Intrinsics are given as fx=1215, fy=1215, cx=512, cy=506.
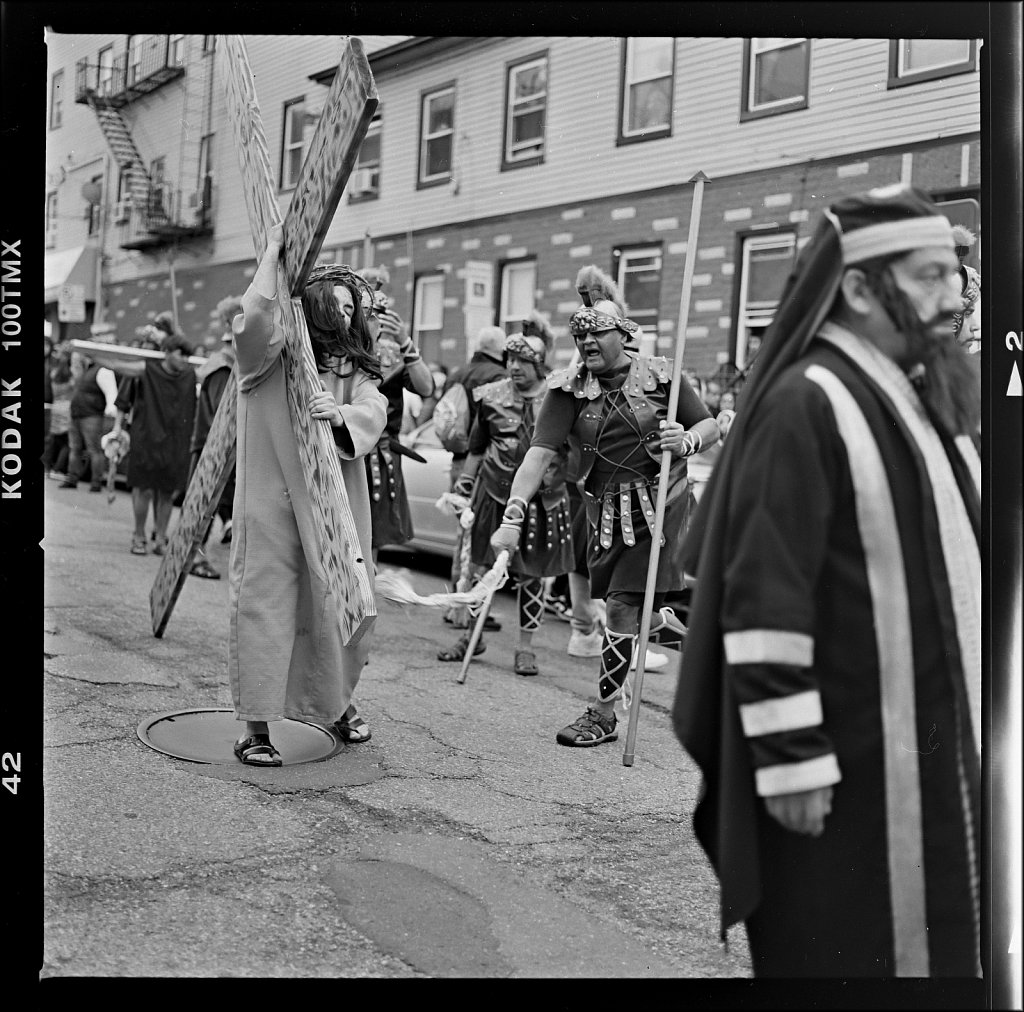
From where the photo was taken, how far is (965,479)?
8.70 feet

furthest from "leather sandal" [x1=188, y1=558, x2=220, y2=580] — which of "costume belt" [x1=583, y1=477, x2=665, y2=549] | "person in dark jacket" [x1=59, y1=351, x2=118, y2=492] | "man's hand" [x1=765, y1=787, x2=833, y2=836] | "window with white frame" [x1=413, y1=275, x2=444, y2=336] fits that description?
"man's hand" [x1=765, y1=787, x2=833, y2=836]

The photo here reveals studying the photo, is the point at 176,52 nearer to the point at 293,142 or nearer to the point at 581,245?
the point at 293,142

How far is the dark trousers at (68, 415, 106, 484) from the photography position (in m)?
8.79

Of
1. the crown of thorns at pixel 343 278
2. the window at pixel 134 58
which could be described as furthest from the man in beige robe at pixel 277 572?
the window at pixel 134 58

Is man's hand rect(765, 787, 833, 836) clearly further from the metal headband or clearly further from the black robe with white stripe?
the metal headband

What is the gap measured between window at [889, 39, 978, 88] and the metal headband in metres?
2.42

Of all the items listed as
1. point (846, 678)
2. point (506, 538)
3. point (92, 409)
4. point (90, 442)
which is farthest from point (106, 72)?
point (92, 409)

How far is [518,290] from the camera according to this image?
16.5 feet

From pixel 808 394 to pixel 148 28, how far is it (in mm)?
2109

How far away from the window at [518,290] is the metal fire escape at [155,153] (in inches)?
46.2

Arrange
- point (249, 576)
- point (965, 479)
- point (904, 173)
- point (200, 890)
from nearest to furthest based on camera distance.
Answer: point (965, 479), point (200, 890), point (904, 173), point (249, 576)

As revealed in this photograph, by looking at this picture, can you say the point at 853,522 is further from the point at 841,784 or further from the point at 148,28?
the point at 148,28

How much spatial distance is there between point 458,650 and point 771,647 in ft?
13.2

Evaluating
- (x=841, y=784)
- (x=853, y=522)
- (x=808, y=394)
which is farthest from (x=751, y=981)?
(x=808, y=394)
